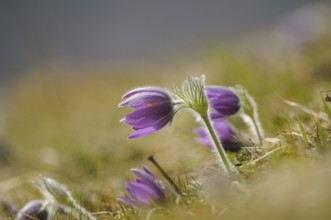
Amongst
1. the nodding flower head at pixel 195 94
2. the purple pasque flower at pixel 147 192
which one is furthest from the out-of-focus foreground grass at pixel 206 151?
the nodding flower head at pixel 195 94

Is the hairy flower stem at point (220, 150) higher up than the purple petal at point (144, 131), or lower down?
lower down

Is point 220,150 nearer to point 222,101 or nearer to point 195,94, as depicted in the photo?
point 195,94

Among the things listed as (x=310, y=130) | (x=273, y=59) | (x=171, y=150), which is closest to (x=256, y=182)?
(x=310, y=130)

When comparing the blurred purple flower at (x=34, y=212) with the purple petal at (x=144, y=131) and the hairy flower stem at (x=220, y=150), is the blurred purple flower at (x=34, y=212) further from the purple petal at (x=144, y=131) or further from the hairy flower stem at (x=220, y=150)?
the hairy flower stem at (x=220, y=150)

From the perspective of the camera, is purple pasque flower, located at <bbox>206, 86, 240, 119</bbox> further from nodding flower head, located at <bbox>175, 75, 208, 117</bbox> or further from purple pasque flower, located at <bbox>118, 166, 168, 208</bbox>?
purple pasque flower, located at <bbox>118, 166, 168, 208</bbox>

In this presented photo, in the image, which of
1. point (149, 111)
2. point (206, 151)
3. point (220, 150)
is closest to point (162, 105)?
point (149, 111)
